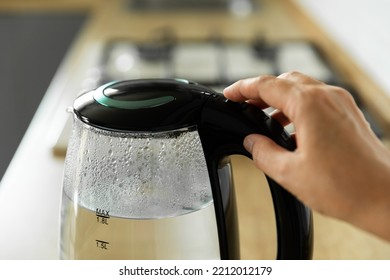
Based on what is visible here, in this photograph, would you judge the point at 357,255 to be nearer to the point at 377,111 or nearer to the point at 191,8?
the point at 377,111

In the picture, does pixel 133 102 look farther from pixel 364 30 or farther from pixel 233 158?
pixel 364 30

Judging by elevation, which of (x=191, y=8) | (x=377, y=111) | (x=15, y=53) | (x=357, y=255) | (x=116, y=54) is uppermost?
(x=191, y=8)

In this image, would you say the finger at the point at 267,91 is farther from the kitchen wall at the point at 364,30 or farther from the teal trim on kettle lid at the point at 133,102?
the kitchen wall at the point at 364,30

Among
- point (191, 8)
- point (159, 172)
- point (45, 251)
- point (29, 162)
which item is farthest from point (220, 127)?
point (191, 8)

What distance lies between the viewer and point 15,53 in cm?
185

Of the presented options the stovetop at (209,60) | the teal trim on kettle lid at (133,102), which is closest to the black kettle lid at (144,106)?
the teal trim on kettle lid at (133,102)

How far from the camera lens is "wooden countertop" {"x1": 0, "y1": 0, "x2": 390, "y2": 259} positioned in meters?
0.71

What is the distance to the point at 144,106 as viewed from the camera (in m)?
0.52

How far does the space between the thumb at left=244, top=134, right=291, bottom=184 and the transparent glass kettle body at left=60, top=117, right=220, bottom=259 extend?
57 mm

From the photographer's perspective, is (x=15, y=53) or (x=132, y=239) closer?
(x=132, y=239)

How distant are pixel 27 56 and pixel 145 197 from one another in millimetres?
1425

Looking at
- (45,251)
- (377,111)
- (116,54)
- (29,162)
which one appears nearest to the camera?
(45,251)

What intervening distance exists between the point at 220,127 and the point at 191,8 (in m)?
1.44

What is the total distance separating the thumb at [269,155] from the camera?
0.46 metres
